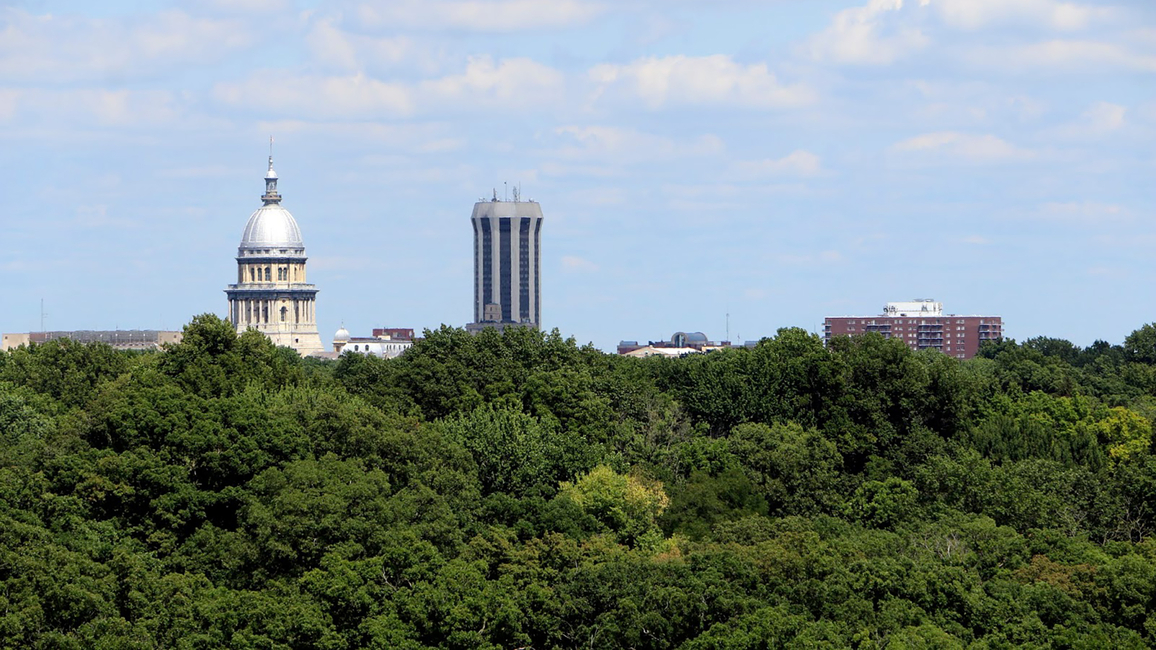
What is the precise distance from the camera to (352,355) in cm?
14262

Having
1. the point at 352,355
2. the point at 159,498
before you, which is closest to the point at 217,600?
the point at 159,498

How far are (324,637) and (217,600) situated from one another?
3.72 metres

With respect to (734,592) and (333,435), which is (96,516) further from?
(734,592)

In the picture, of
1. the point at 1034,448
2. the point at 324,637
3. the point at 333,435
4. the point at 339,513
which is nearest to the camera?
the point at 324,637

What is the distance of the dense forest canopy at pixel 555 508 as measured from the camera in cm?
6159

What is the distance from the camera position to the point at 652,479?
259ft

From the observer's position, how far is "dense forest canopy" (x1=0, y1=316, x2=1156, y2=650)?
202 feet

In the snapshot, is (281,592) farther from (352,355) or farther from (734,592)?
(352,355)

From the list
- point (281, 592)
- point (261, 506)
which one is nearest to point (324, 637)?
point (281, 592)

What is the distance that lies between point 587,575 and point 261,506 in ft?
35.3

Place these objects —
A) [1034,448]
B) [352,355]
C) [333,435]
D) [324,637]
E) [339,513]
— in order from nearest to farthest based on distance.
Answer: [324,637]
[339,513]
[333,435]
[1034,448]
[352,355]

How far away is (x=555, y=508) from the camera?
234 feet

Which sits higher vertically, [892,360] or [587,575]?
[892,360]

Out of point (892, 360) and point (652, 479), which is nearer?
point (652, 479)
